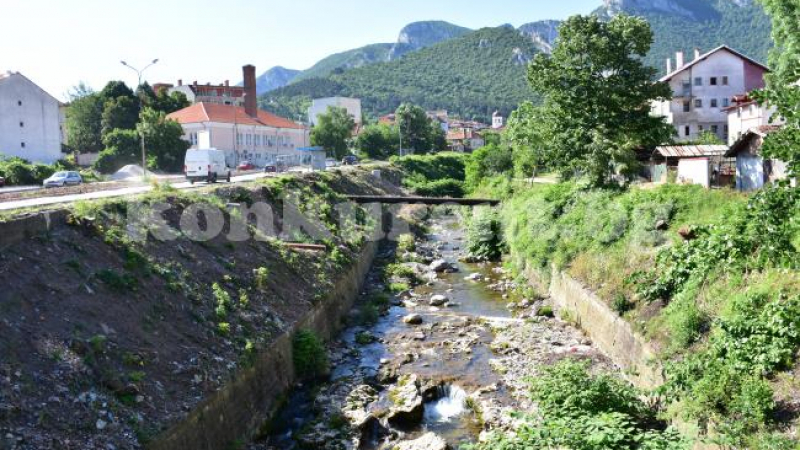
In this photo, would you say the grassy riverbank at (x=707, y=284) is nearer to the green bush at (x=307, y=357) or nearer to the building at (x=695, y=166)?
the building at (x=695, y=166)

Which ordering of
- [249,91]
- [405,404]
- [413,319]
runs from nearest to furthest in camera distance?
1. [405,404]
2. [413,319]
3. [249,91]

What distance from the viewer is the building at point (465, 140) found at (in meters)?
132

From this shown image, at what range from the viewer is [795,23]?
102 feet

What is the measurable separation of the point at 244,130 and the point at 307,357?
207 feet

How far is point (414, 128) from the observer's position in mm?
106875

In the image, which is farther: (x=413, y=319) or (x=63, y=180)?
(x=63, y=180)

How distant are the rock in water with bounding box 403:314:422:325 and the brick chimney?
62.1 m

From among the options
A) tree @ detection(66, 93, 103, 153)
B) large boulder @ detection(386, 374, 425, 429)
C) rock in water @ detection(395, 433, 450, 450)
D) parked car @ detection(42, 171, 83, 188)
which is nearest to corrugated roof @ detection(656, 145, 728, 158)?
large boulder @ detection(386, 374, 425, 429)

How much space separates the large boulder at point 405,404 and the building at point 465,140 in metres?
111

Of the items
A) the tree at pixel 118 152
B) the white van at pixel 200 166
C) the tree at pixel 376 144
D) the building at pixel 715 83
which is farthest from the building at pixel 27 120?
the building at pixel 715 83

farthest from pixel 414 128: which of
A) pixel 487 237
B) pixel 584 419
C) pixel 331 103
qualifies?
pixel 584 419

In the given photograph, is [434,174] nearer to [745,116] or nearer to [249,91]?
[249,91]

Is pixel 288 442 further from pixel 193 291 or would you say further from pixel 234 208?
pixel 234 208

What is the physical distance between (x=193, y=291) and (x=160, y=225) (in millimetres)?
3892
